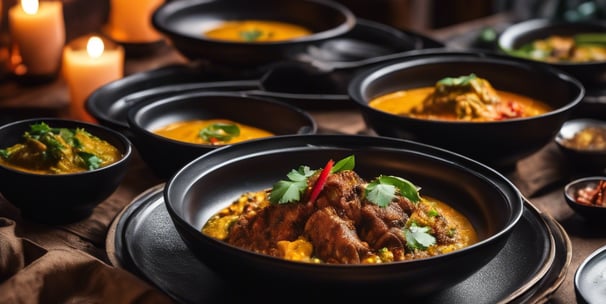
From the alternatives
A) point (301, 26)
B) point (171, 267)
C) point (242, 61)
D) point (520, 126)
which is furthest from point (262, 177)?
point (301, 26)

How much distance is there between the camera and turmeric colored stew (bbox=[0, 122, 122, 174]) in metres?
2.77

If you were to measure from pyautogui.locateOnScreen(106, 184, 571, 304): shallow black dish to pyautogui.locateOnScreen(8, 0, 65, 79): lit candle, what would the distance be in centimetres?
200

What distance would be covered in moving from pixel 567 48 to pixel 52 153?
9.29 ft

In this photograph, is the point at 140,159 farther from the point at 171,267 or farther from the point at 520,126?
the point at 520,126

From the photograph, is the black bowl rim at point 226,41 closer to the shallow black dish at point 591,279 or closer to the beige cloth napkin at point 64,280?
the beige cloth napkin at point 64,280

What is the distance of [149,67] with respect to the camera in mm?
4664

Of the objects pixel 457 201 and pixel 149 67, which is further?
pixel 149 67

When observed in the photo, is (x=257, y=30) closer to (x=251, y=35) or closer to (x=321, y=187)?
(x=251, y=35)

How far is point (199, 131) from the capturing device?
3.36 m

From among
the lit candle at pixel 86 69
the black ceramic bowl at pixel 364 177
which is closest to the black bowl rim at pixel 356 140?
the black ceramic bowl at pixel 364 177

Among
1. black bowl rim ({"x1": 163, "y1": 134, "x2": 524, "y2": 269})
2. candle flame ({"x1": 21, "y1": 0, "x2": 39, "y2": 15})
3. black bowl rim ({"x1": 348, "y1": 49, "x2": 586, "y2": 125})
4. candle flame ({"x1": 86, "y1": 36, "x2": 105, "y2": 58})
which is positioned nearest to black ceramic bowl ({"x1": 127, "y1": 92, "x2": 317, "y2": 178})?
black bowl rim ({"x1": 348, "y1": 49, "x2": 586, "y2": 125})

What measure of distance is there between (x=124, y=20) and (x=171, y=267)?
2.80 metres

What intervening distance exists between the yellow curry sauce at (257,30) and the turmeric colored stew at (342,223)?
2.43 m

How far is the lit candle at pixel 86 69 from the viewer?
4086 mm
